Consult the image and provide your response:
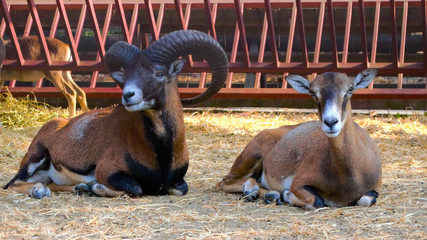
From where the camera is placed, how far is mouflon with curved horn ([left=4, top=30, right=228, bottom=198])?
605 cm

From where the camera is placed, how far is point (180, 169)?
629cm

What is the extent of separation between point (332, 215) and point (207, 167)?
10.0 feet

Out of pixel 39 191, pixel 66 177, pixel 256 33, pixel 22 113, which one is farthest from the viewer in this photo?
pixel 256 33

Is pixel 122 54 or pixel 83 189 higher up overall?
pixel 122 54

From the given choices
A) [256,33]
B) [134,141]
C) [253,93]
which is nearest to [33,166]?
[134,141]

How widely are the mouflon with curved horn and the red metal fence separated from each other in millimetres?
3618

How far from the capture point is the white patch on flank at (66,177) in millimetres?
6504

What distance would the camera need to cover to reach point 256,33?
1515 cm

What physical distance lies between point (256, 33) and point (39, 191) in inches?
384

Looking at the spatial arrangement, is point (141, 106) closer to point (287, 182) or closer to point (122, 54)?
point (122, 54)

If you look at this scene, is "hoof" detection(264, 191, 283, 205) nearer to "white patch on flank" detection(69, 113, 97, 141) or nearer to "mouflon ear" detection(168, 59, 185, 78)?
"mouflon ear" detection(168, 59, 185, 78)

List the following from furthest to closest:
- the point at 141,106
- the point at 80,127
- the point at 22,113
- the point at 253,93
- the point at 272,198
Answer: the point at 253,93 → the point at 22,113 → the point at 80,127 → the point at 272,198 → the point at 141,106

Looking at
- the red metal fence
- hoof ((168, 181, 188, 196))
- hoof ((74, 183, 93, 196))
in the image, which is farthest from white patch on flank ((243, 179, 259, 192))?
the red metal fence

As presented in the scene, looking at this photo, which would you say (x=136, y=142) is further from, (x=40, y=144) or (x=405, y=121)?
(x=405, y=121)
